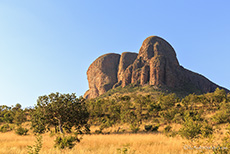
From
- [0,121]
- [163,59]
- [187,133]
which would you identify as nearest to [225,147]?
[187,133]

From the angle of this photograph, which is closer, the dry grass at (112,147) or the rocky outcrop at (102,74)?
the dry grass at (112,147)

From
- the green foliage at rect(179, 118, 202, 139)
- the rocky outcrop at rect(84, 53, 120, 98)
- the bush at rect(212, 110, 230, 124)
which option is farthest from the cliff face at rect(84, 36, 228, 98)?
the green foliage at rect(179, 118, 202, 139)

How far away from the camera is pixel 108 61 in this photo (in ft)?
577

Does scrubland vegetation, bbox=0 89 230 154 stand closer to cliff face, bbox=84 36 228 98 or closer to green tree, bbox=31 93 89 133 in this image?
green tree, bbox=31 93 89 133

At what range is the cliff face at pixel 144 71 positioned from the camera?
136 meters

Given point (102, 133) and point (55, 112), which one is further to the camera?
point (102, 133)

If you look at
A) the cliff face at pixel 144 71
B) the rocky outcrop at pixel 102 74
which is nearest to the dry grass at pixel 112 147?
the cliff face at pixel 144 71

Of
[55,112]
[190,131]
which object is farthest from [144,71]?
[190,131]

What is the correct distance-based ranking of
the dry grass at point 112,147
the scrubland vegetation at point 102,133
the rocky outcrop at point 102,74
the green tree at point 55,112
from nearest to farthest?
1. the dry grass at point 112,147
2. the scrubland vegetation at point 102,133
3. the green tree at point 55,112
4. the rocky outcrop at point 102,74

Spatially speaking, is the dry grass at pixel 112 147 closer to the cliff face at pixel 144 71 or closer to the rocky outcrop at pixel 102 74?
the cliff face at pixel 144 71

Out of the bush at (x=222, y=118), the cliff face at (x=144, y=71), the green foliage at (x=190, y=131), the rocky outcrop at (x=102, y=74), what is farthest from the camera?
the rocky outcrop at (x=102, y=74)

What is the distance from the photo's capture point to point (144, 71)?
138625mm

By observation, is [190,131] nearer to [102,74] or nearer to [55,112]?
[55,112]

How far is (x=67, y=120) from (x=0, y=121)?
42.7m
